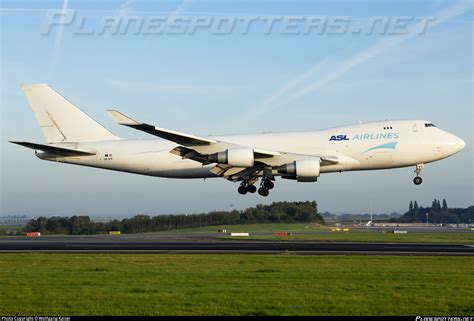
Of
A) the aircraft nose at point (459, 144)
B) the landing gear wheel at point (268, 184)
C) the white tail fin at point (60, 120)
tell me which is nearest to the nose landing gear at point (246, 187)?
the landing gear wheel at point (268, 184)

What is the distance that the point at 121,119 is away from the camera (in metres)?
41.5

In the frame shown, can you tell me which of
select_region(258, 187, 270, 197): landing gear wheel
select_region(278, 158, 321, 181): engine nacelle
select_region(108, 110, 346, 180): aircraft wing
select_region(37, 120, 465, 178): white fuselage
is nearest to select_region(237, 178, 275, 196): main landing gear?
select_region(258, 187, 270, 197): landing gear wheel

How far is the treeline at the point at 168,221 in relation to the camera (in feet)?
280

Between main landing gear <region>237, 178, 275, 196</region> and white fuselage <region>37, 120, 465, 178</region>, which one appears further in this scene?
main landing gear <region>237, 178, 275, 196</region>

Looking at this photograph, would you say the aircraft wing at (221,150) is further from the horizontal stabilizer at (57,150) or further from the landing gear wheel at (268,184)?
the horizontal stabilizer at (57,150)

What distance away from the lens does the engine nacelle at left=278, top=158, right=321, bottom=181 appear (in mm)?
44188

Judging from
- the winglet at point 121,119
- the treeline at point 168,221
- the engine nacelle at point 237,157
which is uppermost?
the winglet at point 121,119

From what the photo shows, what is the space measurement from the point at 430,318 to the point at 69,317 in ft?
29.3

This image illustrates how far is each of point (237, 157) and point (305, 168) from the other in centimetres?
450

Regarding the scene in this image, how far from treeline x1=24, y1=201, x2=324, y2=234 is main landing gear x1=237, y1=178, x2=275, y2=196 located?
3619cm

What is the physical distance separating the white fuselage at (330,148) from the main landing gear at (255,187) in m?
2.66

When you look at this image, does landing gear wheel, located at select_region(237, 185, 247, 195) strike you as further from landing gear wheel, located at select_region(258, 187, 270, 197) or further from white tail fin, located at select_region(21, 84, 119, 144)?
white tail fin, located at select_region(21, 84, 119, 144)

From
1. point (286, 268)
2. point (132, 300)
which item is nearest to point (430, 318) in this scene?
point (132, 300)

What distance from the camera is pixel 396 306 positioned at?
61.3ft
